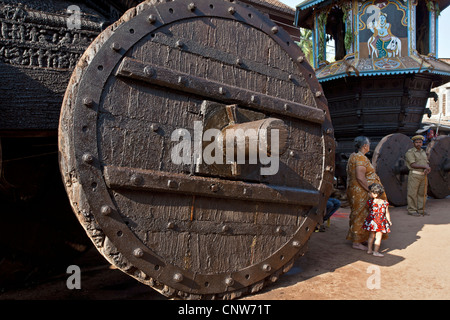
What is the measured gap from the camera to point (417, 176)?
618cm

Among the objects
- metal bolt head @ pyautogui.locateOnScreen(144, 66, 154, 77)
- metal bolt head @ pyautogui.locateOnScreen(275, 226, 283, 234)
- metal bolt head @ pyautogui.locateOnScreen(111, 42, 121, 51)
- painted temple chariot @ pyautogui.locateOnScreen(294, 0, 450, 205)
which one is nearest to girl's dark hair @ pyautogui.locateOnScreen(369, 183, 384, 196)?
metal bolt head @ pyautogui.locateOnScreen(275, 226, 283, 234)

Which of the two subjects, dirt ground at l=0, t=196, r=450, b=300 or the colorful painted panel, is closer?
dirt ground at l=0, t=196, r=450, b=300

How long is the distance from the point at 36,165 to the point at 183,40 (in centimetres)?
167

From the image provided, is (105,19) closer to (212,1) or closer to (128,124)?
(212,1)

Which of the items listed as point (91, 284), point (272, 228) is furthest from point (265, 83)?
point (91, 284)

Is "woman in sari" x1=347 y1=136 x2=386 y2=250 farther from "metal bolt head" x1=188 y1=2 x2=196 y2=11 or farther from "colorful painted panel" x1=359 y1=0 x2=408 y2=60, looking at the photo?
"colorful painted panel" x1=359 y1=0 x2=408 y2=60

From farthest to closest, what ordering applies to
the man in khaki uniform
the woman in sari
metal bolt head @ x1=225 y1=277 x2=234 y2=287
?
the man in khaki uniform
the woman in sari
metal bolt head @ x1=225 y1=277 x2=234 y2=287

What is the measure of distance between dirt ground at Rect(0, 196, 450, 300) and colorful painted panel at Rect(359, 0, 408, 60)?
516 centimetres

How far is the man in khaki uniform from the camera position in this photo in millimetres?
6070

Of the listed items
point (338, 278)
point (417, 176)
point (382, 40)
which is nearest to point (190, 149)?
point (338, 278)

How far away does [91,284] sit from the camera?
2.89 meters

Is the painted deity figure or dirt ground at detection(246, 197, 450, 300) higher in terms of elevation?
the painted deity figure

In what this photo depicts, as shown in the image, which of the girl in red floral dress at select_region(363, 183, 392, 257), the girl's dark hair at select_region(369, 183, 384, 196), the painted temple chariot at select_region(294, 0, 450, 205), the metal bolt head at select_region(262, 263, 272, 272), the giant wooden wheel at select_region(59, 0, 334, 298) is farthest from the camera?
→ the painted temple chariot at select_region(294, 0, 450, 205)

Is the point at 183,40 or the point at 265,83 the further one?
the point at 265,83
